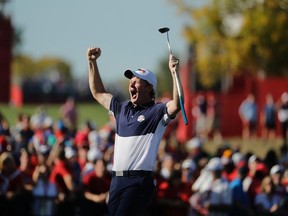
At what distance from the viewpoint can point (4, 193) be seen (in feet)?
55.0

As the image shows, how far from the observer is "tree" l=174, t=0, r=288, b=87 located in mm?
35812

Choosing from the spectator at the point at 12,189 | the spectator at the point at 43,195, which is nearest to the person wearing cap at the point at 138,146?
the spectator at the point at 12,189

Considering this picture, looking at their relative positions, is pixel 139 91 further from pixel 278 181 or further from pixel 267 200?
pixel 278 181

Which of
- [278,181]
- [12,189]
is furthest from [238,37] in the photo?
[12,189]

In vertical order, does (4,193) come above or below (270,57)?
below

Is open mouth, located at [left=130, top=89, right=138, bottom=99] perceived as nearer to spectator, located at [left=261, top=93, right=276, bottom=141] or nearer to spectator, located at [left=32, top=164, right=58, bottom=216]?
spectator, located at [left=32, top=164, right=58, bottom=216]

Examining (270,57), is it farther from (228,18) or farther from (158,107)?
(158,107)

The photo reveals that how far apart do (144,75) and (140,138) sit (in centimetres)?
67

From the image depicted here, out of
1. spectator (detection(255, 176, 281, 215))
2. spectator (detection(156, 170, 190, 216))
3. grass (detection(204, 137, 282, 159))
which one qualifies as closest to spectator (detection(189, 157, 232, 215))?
spectator (detection(156, 170, 190, 216))

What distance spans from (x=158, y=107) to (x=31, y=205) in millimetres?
5504

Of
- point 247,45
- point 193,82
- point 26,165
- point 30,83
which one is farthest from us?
point 30,83

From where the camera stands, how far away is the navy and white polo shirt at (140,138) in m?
12.4

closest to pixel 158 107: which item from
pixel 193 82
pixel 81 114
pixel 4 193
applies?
pixel 4 193

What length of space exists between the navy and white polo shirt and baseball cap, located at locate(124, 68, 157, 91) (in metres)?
0.26
